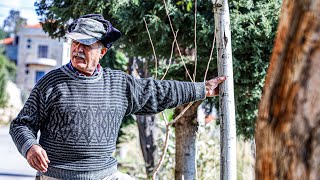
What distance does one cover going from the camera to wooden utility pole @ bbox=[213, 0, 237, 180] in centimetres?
383

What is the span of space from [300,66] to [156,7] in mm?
4015

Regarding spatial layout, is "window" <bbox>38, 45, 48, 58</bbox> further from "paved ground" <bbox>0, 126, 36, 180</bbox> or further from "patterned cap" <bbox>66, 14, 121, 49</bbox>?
"patterned cap" <bbox>66, 14, 121, 49</bbox>

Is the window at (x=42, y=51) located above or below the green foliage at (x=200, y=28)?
above

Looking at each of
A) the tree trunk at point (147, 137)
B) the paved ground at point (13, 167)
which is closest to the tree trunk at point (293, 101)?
the tree trunk at point (147, 137)

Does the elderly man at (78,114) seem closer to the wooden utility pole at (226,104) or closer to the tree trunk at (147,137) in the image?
the wooden utility pole at (226,104)

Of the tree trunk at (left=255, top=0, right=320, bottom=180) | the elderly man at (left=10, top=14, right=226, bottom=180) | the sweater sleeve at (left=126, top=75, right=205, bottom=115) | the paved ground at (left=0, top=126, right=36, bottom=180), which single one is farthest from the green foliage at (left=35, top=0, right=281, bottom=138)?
the paved ground at (left=0, top=126, right=36, bottom=180)

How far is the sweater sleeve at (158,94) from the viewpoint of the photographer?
12.0 ft

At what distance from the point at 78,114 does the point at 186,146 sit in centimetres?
307

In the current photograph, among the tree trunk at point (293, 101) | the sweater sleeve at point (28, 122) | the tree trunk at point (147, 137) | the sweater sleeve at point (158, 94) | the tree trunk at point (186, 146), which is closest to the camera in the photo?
the tree trunk at point (293, 101)

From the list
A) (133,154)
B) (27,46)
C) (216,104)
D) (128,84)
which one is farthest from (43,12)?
(27,46)

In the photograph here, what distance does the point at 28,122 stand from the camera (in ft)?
10.9

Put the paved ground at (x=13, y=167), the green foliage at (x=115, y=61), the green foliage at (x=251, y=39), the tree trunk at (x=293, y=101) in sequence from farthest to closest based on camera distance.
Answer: the paved ground at (x=13, y=167), the green foliage at (x=115, y=61), the green foliage at (x=251, y=39), the tree trunk at (x=293, y=101)

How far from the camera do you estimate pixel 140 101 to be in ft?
12.0

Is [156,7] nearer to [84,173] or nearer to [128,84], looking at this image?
[128,84]
